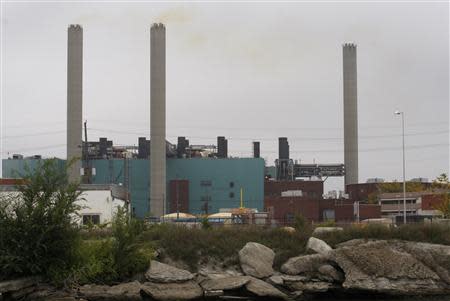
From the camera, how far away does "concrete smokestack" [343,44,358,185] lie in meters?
117

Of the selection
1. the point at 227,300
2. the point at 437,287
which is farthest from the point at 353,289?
the point at 227,300

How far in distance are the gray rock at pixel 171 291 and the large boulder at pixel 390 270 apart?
6866mm

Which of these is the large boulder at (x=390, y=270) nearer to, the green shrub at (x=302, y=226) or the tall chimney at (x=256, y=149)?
the green shrub at (x=302, y=226)

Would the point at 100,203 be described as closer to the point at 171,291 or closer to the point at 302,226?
the point at 302,226

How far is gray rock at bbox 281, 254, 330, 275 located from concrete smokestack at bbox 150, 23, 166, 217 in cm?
7676

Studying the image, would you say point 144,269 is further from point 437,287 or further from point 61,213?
point 437,287

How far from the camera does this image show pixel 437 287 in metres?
29.0

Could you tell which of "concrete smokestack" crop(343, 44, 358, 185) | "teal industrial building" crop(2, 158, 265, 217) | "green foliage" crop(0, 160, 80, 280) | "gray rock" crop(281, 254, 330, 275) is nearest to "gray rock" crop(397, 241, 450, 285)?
"gray rock" crop(281, 254, 330, 275)

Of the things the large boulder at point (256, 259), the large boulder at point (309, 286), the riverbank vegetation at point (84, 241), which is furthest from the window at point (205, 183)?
the large boulder at point (309, 286)

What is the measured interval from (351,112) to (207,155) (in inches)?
1193

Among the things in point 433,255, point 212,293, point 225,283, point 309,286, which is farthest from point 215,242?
point 433,255

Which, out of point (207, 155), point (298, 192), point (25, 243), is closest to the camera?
point (25, 243)

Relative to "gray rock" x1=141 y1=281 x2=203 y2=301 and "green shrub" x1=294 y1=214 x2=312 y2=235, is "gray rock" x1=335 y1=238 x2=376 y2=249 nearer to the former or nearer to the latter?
"green shrub" x1=294 y1=214 x2=312 y2=235

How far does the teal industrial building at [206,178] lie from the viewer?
117 metres
